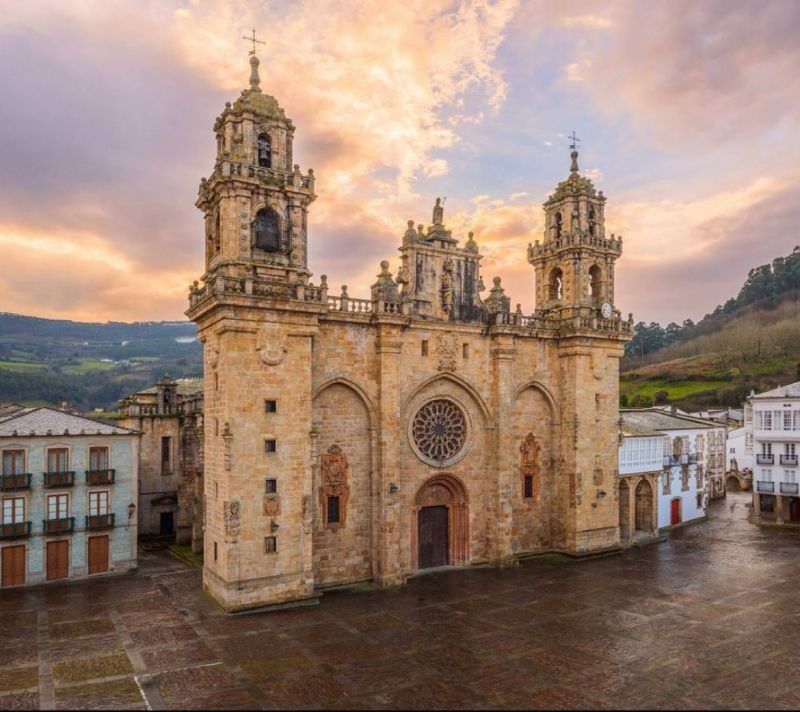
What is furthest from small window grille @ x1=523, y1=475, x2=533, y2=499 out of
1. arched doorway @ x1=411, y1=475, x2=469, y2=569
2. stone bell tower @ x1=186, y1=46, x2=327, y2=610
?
stone bell tower @ x1=186, y1=46, x2=327, y2=610

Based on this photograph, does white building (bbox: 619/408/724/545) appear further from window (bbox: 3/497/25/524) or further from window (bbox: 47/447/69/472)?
window (bbox: 3/497/25/524)

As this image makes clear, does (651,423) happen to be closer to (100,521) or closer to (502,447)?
(502,447)

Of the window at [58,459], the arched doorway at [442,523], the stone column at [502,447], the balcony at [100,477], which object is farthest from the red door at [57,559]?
the stone column at [502,447]

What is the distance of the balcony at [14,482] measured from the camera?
27.7 metres

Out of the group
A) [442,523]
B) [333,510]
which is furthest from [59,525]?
[442,523]

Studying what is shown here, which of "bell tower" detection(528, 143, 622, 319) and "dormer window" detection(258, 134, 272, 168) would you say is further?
"bell tower" detection(528, 143, 622, 319)

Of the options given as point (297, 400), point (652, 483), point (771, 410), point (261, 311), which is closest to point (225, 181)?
point (261, 311)

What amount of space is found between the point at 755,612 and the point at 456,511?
13.4m

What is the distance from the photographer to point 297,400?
25078mm

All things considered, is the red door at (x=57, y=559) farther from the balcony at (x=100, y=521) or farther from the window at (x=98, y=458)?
the window at (x=98, y=458)

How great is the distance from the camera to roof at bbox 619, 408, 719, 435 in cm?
3981

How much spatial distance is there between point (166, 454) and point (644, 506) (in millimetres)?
31335

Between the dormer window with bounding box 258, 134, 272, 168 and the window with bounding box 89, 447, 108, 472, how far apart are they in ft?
53.7

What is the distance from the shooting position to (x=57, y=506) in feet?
95.4
